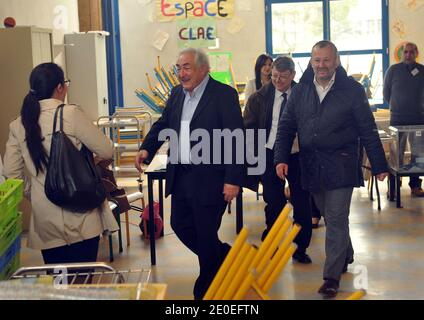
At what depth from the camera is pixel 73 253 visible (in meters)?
4.59

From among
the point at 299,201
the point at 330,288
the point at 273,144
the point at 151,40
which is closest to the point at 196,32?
the point at 151,40

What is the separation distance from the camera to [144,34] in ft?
42.0

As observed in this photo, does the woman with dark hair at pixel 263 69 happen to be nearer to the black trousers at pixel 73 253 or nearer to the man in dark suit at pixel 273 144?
the man in dark suit at pixel 273 144

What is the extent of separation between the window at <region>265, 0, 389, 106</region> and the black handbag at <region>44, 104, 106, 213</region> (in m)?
8.49

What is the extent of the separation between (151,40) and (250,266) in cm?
1045

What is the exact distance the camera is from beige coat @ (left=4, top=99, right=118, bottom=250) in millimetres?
4473

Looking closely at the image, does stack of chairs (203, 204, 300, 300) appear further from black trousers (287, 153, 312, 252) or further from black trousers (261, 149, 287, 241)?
black trousers (261, 149, 287, 241)

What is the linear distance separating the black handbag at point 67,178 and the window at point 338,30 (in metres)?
8.49

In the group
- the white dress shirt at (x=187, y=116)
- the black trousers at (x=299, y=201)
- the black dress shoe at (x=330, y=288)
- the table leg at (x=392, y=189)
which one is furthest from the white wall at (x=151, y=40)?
the white dress shirt at (x=187, y=116)

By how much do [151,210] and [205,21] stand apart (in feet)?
22.3

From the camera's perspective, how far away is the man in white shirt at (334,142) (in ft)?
16.9

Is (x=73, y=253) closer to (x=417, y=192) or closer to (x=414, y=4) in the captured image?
(x=417, y=192)
